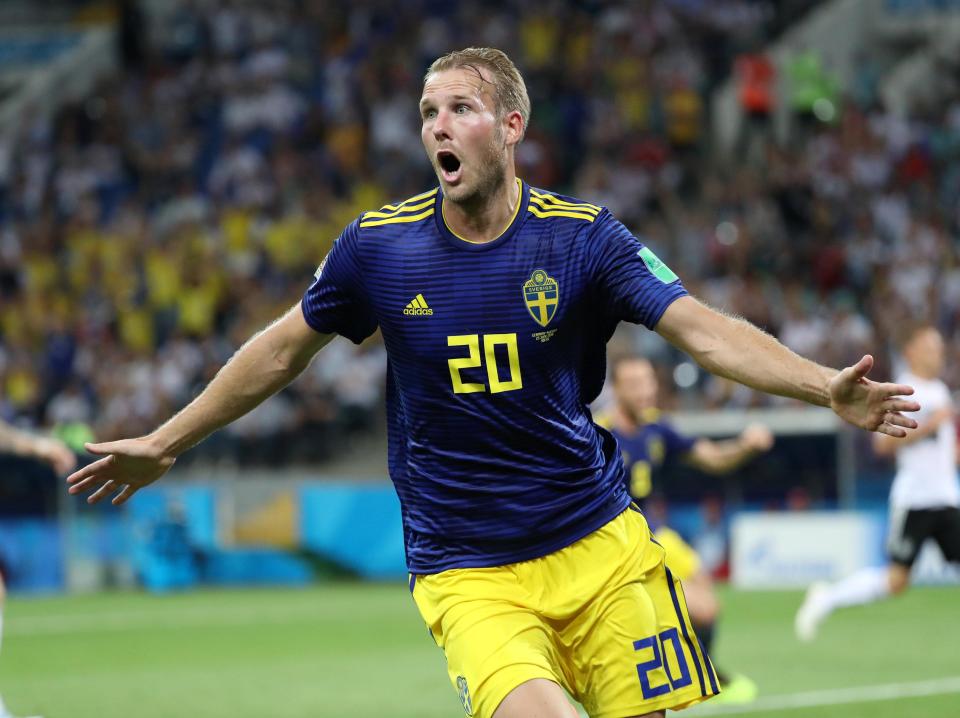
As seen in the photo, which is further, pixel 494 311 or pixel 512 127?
pixel 512 127

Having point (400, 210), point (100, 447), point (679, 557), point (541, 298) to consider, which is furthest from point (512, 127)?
point (679, 557)

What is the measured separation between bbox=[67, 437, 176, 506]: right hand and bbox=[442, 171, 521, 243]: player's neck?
45.5 inches

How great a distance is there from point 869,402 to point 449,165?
1377mm

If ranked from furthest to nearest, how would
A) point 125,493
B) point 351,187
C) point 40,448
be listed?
point 351,187 → point 40,448 → point 125,493

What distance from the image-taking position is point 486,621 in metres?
4.70

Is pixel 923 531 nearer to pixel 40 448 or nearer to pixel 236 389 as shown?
pixel 40 448

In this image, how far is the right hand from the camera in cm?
496

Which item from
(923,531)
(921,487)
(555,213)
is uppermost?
(555,213)

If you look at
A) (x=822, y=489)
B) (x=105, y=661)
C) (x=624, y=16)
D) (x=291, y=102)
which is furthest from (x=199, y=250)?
(x=105, y=661)

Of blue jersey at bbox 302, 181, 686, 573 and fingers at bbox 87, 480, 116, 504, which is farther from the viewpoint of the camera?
fingers at bbox 87, 480, 116, 504

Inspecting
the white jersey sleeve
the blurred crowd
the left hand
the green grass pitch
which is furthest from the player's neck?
Result: the blurred crowd

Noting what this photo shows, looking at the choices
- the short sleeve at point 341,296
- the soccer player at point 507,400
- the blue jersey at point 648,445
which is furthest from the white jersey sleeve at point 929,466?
the short sleeve at point 341,296

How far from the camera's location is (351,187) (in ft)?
80.9

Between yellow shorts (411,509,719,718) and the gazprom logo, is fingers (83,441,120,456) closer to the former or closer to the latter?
yellow shorts (411,509,719,718)
